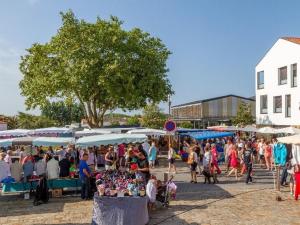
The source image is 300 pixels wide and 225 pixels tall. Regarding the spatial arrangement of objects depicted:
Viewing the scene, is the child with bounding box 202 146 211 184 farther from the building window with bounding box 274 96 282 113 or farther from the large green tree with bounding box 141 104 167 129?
the large green tree with bounding box 141 104 167 129

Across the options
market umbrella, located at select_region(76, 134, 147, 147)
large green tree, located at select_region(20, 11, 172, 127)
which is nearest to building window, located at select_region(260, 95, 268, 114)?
large green tree, located at select_region(20, 11, 172, 127)

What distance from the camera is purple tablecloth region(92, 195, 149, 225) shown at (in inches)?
413

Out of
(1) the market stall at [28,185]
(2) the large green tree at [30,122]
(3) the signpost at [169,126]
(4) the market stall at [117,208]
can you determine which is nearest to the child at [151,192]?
(4) the market stall at [117,208]

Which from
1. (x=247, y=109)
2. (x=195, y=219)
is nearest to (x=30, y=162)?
(x=195, y=219)

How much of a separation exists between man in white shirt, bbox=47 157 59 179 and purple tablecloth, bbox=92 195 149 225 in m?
6.05

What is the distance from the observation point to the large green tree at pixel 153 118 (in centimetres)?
5919

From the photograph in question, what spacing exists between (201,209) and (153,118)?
1989 inches

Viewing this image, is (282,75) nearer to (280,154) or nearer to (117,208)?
(280,154)

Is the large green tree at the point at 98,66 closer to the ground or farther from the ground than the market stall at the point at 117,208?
farther from the ground

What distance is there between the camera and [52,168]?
16.3 m

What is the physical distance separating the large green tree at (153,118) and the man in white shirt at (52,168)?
137 feet

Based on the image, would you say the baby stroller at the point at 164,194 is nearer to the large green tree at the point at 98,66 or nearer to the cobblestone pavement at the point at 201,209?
the cobblestone pavement at the point at 201,209

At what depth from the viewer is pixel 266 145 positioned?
2422cm

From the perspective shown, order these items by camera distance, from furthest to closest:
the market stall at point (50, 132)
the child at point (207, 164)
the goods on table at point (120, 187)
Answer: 1. the market stall at point (50, 132)
2. the child at point (207, 164)
3. the goods on table at point (120, 187)
